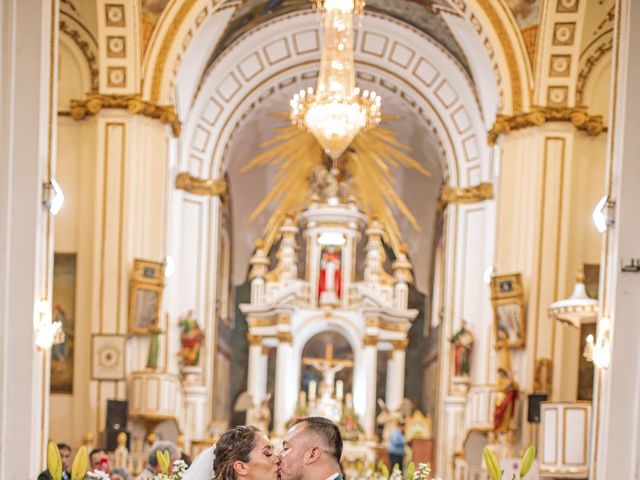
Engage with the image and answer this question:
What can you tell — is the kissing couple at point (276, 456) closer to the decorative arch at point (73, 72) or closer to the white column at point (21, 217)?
the white column at point (21, 217)

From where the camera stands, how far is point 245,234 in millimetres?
24688

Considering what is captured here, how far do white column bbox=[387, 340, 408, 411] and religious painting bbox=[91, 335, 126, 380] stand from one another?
28.6 feet

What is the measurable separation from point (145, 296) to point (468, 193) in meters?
6.57

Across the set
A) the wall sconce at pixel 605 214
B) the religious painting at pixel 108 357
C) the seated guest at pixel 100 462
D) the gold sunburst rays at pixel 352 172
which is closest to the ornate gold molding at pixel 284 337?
the gold sunburst rays at pixel 352 172

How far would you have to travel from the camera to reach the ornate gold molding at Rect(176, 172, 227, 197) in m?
20.0

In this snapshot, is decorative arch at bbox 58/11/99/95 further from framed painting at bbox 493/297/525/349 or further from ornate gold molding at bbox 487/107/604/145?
framed painting at bbox 493/297/525/349

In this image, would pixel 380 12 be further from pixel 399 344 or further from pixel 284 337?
pixel 399 344

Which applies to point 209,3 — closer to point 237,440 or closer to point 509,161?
point 509,161

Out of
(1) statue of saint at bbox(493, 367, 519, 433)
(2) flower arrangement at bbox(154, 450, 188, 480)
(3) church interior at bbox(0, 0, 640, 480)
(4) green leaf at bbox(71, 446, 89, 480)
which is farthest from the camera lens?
(1) statue of saint at bbox(493, 367, 519, 433)

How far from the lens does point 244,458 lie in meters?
5.03

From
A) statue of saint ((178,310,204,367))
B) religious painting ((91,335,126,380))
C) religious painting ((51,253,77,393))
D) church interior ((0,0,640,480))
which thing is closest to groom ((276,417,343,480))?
church interior ((0,0,640,480))

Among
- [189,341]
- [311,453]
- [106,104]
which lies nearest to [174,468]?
[311,453]

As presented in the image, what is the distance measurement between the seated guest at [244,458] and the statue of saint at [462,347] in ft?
49.3

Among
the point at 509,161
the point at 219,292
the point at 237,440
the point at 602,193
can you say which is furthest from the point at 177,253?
the point at 237,440
